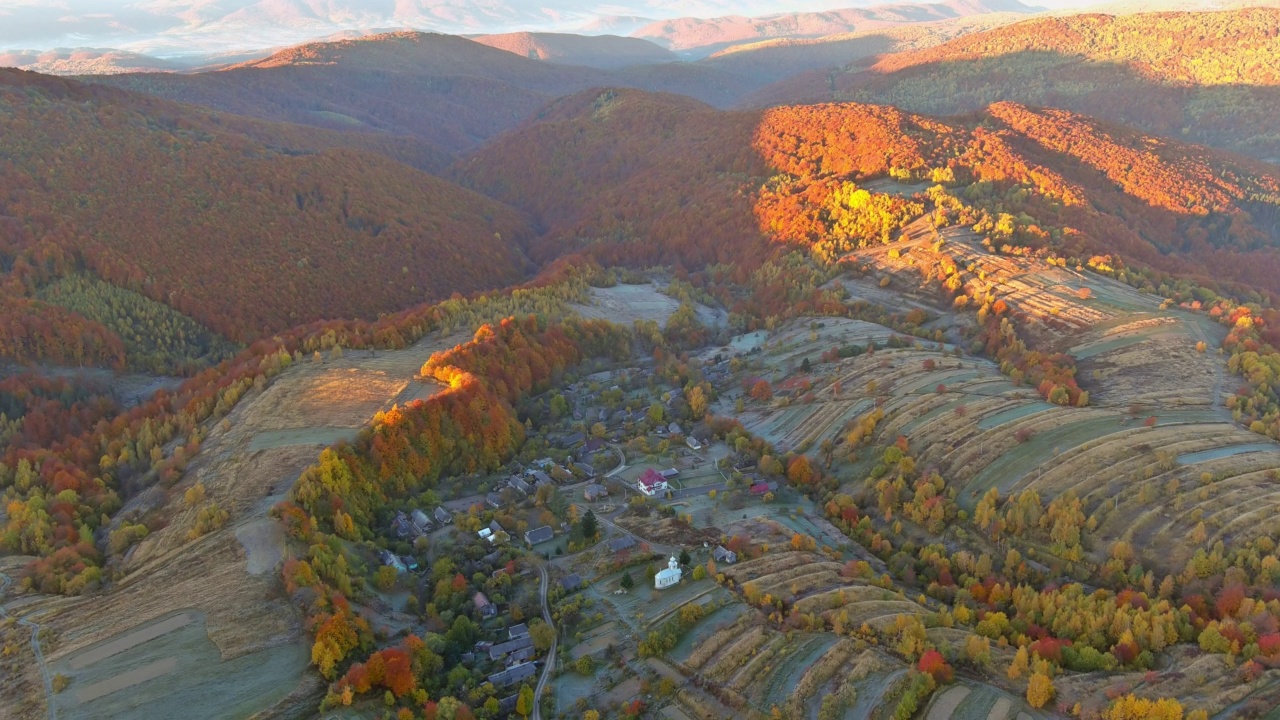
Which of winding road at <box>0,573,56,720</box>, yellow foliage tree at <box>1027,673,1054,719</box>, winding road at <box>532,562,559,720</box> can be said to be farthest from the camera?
winding road at <box>532,562,559,720</box>

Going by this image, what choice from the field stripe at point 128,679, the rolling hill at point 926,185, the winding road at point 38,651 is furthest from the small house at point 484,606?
the rolling hill at point 926,185

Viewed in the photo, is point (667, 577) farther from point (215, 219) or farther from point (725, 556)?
point (215, 219)

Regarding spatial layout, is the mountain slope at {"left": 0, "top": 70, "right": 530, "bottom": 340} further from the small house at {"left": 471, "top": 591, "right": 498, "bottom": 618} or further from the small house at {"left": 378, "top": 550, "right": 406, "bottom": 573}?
the small house at {"left": 471, "top": 591, "right": 498, "bottom": 618}

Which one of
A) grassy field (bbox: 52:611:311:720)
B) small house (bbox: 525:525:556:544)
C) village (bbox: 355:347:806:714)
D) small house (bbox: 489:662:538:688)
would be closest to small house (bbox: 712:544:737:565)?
village (bbox: 355:347:806:714)

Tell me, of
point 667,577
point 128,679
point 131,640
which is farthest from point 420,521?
point 128,679

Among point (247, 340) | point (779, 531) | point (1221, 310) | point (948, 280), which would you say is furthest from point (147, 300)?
point (1221, 310)

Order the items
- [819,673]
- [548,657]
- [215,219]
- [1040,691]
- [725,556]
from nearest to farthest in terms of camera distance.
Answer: [1040,691] → [819,673] → [548,657] → [725,556] → [215,219]

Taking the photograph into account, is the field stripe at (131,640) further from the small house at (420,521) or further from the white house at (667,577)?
the white house at (667,577)
